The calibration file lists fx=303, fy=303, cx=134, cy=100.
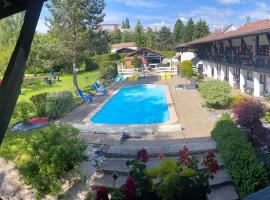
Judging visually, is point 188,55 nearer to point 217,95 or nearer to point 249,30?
point 249,30

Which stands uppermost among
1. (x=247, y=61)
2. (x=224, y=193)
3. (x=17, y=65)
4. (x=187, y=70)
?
(x=17, y=65)

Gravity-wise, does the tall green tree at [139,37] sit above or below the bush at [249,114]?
above

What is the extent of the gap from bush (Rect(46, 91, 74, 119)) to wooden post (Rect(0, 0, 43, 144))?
14.5 metres

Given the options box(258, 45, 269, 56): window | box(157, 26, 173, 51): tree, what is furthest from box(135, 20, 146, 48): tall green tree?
box(258, 45, 269, 56): window

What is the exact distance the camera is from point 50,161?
8000mm

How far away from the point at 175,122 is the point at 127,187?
36.4 ft

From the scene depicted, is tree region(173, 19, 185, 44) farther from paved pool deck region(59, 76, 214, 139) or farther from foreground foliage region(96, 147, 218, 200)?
foreground foliage region(96, 147, 218, 200)

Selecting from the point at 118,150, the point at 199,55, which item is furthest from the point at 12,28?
the point at 118,150

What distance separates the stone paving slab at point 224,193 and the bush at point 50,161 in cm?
380

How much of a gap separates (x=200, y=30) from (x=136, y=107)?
194 ft

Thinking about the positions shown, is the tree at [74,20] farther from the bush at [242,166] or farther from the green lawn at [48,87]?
the bush at [242,166]

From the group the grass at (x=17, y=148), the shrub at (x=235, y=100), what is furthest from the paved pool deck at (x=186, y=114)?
the grass at (x=17, y=148)

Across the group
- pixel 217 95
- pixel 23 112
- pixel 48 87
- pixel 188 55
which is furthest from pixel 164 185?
pixel 188 55

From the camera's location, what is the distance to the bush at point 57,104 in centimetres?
1700
